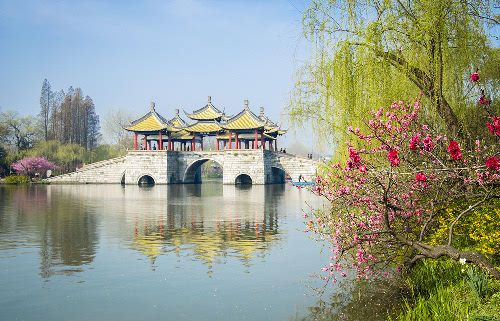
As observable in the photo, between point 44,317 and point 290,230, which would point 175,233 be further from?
point 44,317

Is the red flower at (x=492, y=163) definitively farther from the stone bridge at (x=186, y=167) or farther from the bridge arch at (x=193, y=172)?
the bridge arch at (x=193, y=172)

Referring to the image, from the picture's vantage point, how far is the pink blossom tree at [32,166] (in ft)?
159

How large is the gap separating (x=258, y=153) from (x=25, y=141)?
1183 inches

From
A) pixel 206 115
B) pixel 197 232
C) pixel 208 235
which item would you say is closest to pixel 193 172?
pixel 206 115

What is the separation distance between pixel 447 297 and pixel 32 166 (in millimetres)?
51222

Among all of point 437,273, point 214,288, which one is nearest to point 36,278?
point 214,288

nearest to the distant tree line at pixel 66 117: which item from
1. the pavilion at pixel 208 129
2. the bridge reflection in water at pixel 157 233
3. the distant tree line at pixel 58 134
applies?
the distant tree line at pixel 58 134

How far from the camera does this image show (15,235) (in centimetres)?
1174

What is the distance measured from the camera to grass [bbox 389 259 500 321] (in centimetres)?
449

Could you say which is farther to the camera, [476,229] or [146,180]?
[146,180]

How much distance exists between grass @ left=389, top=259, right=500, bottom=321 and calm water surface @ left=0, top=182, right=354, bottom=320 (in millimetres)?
1458

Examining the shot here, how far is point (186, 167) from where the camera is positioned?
154ft

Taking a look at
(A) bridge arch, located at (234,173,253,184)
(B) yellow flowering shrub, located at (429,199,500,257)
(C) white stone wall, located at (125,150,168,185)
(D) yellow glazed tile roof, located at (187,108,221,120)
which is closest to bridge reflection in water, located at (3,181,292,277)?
(B) yellow flowering shrub, located at (429,199,500,257)

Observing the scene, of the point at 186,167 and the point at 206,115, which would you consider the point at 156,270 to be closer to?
the point at 186,167
